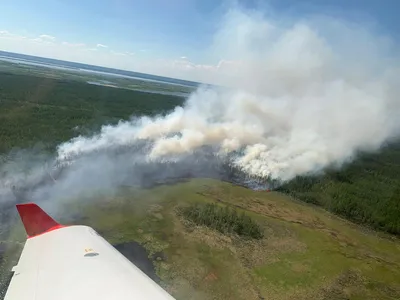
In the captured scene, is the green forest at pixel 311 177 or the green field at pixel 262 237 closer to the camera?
the green field at pixel 262 237

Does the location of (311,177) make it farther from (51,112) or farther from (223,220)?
(51,112)

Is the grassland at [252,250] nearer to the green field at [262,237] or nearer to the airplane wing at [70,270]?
the green field at [262,237]

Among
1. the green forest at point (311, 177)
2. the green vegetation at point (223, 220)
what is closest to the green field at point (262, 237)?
the green forest at point (311, 177)

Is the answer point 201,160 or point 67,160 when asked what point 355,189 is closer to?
point 201,160

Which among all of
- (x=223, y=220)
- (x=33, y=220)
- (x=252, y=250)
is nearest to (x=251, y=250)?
(x=252, y=250)

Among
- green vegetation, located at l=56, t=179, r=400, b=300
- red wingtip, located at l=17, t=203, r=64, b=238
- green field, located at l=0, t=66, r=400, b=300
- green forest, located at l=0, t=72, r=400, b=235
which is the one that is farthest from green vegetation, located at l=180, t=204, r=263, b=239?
red wingtip, located at l=17, t=203, r=64, b=238

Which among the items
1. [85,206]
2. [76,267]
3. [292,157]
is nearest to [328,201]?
[292,157]

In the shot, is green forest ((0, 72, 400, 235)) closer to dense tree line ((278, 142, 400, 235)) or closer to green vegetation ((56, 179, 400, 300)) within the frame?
dense tree line ((278, 142, 400, 235))
